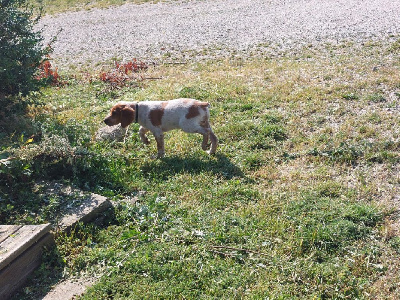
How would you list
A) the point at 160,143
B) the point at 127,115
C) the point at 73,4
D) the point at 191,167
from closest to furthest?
the point at 191,167, the point at 127,115, the point at 160,143, the point at 73,4

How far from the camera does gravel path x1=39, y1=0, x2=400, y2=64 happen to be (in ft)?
47.1

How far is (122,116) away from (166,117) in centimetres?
71

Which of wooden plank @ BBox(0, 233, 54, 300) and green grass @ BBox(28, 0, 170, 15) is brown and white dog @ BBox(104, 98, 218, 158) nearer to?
→ wooden plank @ BBox(0, 233, 54, 300)

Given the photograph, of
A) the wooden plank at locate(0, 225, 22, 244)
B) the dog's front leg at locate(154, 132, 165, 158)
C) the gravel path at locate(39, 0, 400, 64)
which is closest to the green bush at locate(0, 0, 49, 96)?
the dog's front leg at locate(154, 132, 165, 158)

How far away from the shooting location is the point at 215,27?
17328 mm

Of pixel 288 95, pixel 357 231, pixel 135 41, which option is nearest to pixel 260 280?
pixel 357 231

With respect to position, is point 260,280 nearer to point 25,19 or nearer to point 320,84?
point 320,84

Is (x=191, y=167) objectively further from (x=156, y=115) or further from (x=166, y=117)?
(x=156, y=115)

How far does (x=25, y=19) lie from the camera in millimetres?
8781

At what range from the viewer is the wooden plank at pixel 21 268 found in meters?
4.29

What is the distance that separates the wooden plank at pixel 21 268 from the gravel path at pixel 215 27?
9853 mm

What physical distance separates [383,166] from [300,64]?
5.73m

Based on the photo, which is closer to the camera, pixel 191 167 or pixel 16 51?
pixel 191 167

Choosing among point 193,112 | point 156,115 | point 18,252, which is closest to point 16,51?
point 156,115
